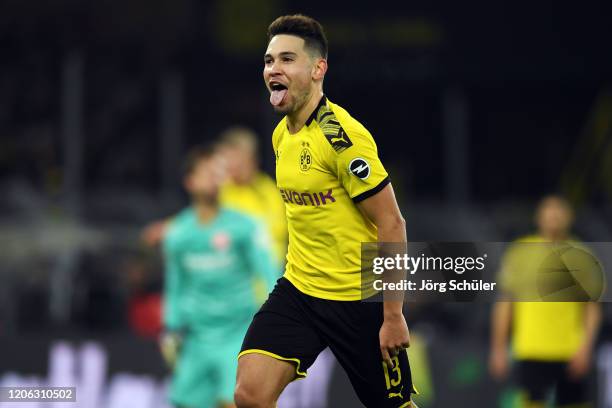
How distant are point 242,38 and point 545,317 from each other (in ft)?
20.8

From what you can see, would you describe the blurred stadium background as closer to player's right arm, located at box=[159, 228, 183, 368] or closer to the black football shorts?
player's right arm, located at box=[159, 228, 183, 368]

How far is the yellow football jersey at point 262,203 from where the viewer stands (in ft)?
38.4

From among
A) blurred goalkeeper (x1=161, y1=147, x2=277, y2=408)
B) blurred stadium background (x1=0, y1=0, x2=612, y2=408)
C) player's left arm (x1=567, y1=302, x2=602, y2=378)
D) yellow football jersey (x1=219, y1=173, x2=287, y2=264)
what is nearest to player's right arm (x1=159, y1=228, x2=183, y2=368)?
blurred goalkeeper (x1=161, y1=147, x2=277, y2=408)

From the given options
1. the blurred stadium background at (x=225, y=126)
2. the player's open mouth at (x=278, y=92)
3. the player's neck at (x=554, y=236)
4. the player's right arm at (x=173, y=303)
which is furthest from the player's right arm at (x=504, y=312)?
the player's open mouth at (x=278, y=92)

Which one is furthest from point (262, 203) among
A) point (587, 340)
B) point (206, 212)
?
point (587, 340)

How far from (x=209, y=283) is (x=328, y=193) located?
3447mm

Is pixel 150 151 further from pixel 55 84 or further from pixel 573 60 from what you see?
pixel 573 60

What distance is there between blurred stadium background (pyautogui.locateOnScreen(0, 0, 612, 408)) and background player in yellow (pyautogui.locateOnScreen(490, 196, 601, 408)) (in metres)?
0.86

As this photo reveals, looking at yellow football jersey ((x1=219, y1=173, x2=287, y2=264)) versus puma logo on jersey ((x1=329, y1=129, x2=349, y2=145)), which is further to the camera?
yellow football jersey ((x1=219, y1=173, x2=287, y2=264))

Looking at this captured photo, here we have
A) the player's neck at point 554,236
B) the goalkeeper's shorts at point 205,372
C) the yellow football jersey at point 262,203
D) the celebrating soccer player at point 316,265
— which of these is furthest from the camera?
the yellow football jersey at point 262,203

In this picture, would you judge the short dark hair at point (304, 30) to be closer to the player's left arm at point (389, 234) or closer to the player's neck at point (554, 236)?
the player's left arm at point (389, 234)

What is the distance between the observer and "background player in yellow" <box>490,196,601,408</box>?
35.4 ft

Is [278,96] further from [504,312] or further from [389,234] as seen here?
[504,312]

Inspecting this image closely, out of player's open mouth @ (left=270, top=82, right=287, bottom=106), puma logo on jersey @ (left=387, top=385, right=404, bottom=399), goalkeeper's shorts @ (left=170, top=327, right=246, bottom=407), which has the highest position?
player's open mouth @ (left=270, top=82, right=287, bottom=106)
